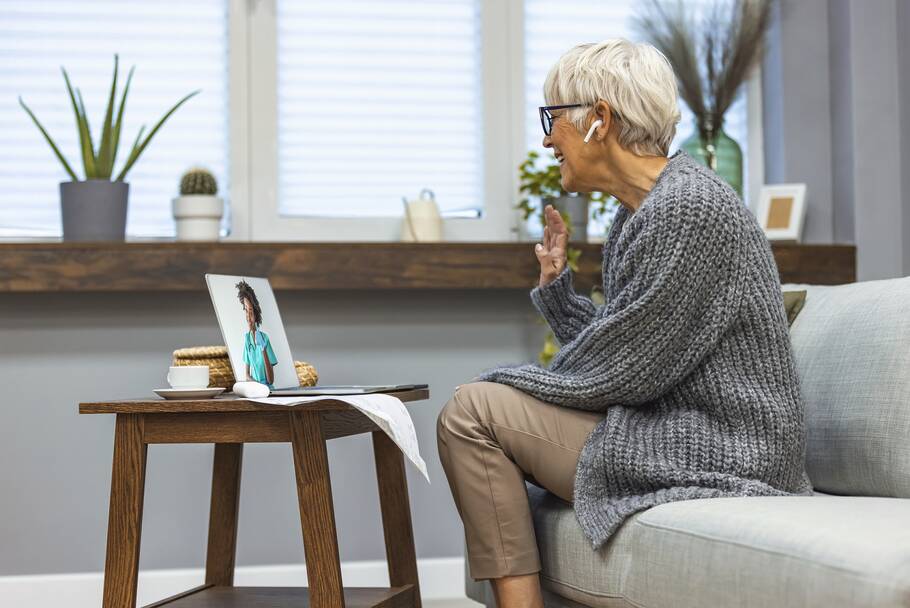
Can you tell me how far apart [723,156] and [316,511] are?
5.99ft

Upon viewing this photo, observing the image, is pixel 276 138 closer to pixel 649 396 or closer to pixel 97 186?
pixel 97 186

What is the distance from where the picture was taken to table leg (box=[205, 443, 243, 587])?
2217 mm

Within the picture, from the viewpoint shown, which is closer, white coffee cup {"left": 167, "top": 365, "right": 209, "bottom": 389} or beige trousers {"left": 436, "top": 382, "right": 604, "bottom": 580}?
beige trousers {"left": 436, "top": 382, "right": 604, "bottom": 580}

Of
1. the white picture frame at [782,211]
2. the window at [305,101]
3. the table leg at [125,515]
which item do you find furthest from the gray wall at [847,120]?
the table leg at [125,515]

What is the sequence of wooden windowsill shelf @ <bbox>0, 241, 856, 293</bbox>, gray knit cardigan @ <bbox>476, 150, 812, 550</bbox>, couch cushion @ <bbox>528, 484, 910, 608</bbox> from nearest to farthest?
1. couch cushion @ <bbox>528, 484, 910, 608</bbox>
2. gray knit cardigan @ <bbox>476, 150, 812, 550</bbox>
3. wooden windowsill shelf @ <bbox>0, 241, 856, 293</bbox>

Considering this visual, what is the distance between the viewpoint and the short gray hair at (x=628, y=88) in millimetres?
1798

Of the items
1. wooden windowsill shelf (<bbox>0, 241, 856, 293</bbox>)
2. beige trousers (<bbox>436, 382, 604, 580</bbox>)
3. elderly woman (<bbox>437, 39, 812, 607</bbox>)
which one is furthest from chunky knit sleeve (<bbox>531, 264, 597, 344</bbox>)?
wooden windowsill shelf (<bbox>0, 241, 856, 293</bbox>)

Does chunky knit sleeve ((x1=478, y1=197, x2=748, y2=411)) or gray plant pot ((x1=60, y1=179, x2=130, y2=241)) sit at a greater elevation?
gray plant pot ((x1=60, y1=179, x2=130, y2=241))

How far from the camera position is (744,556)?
1234 mm

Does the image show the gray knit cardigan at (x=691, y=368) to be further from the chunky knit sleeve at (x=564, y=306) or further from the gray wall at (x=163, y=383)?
the gray wall at (x=163, y=383)

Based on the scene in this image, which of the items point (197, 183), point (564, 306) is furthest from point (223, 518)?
point (197, 183)

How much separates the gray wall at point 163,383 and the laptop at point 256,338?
757 mm

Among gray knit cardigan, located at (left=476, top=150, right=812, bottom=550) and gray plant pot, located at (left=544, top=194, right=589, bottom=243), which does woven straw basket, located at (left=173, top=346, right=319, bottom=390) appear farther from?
gray plant pot, located at (left=544, top=194, right=589, bottom=243)

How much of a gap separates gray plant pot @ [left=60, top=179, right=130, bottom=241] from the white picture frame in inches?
71.6
